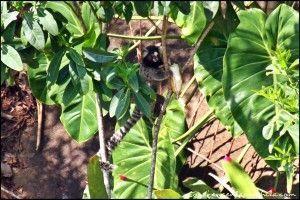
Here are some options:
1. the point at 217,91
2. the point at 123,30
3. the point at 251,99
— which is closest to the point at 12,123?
the point at 123,30

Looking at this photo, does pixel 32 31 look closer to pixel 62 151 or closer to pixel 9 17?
pixel 9 17

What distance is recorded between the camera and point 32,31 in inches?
65.9

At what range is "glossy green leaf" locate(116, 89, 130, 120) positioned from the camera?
1824 mm

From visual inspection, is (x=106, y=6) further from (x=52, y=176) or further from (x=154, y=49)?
(x=52, y=176)

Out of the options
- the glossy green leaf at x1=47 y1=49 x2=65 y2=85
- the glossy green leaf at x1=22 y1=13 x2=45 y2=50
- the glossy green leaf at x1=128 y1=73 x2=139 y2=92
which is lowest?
the glossy green leaf at x1=128 y1=73 x2=139 y2=92

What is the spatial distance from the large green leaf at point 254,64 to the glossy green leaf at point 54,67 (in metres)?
0.68

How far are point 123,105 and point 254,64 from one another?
662 millimetres

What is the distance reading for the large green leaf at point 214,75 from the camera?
237 centimetres

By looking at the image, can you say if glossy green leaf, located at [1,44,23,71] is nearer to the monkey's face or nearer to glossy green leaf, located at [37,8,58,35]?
glossy green leaf, located at [37,8,58,35]

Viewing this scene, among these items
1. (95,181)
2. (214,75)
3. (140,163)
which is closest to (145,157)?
(140,163)

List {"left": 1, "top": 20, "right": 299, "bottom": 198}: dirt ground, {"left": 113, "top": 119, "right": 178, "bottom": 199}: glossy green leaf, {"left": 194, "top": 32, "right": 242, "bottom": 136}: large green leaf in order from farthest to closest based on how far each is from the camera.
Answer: {"left": 1, "top": 20, "right": 299, "bottom": 198}: dirt ground
{"left": 113, "top": 119, "right": 178, "bottom": 199}: glossy green leaf
{"left": 194, "top": 32, "right": 242, "bottom": 136}: large green leaf

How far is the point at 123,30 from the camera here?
318 centimetres

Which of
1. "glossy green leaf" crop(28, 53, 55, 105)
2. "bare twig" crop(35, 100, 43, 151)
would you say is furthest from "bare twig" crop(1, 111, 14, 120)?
"glossy green leaf" crop(28, 53, 55, 105)

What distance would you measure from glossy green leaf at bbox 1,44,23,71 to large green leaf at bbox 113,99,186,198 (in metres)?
0.94
